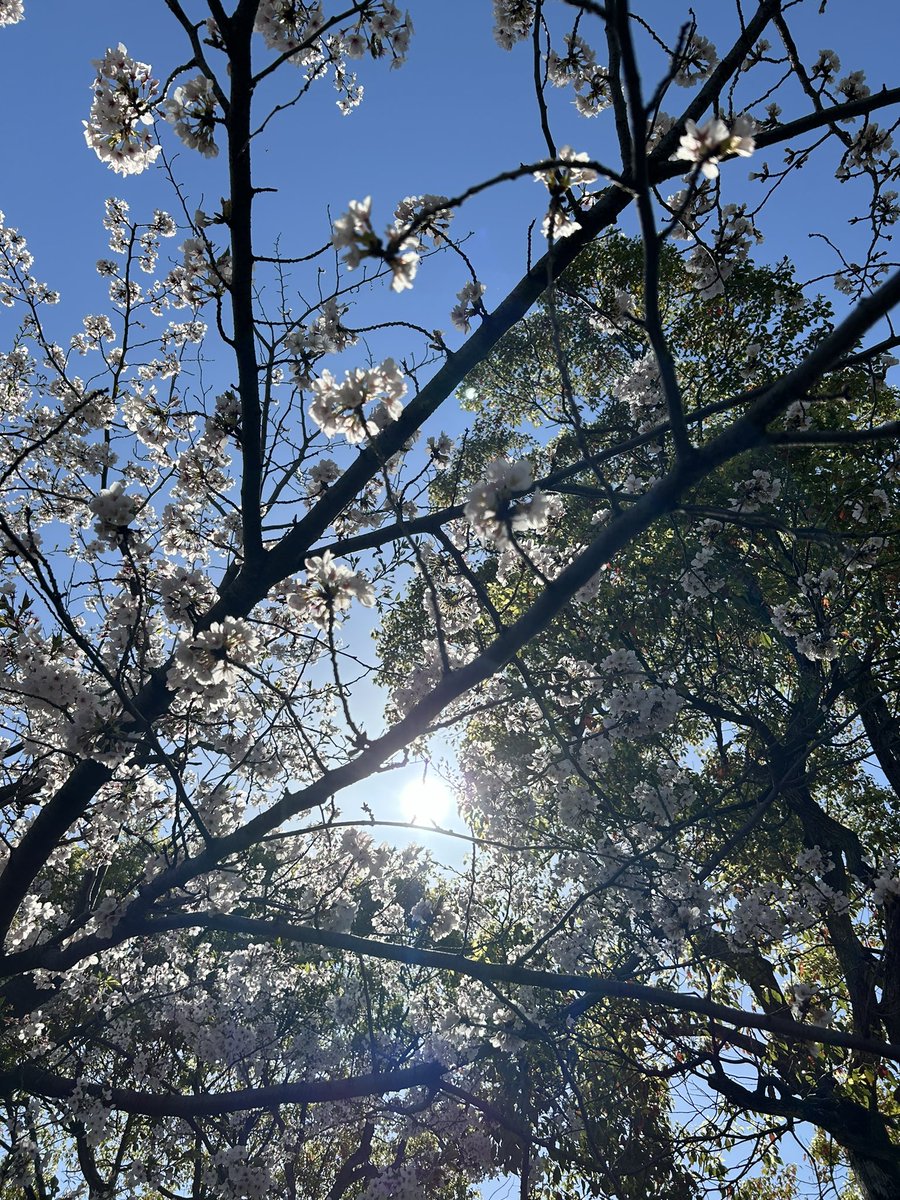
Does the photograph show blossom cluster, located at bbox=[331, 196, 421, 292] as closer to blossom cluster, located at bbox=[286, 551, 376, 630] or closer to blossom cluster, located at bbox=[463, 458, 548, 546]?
blossom cluster, located at bbox=[463, 458, 548, 546]

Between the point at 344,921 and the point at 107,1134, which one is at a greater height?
the point at 344,921

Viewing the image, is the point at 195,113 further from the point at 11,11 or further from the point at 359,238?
the point at 11,11

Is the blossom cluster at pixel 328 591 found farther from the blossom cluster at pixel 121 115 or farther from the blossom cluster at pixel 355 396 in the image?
the blossom cluster at pixel 121 115

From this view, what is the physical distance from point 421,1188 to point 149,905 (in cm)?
667

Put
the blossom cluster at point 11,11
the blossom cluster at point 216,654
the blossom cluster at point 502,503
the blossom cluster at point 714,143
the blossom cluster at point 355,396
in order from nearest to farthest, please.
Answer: the blossom cluster at point 714,143, the blossom cluster at point 502,503, the blossom cluster at point 355,396, the blossom cluster at point 216,654, the blossom cluster at point 11,11

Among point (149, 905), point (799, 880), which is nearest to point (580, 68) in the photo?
point (149, 905)

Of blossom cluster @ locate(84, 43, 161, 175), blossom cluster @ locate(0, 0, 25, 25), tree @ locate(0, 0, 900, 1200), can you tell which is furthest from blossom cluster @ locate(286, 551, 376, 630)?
blossom cluster @ locate(0, 0, 25, 25)

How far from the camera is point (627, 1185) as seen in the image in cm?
732

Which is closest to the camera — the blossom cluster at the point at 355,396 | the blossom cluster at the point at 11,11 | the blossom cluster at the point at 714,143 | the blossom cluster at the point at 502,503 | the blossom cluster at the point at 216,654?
the blossom cluster at the point at 714,143

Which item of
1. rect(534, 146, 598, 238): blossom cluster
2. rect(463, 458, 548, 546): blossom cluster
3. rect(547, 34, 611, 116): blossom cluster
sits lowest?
rect(463, 458, 548, 546): blossom cluster

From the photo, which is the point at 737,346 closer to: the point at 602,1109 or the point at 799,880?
the point at 799,880

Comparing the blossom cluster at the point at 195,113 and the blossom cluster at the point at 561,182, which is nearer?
the blossom cluster at the point at 561,182

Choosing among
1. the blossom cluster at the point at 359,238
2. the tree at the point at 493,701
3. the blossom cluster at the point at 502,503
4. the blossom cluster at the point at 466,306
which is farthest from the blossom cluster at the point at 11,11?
the blossom cluster at the point at 502,503

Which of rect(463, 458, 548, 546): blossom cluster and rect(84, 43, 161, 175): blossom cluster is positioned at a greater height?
rect(84, 43, 161, 175): blossom cluster
